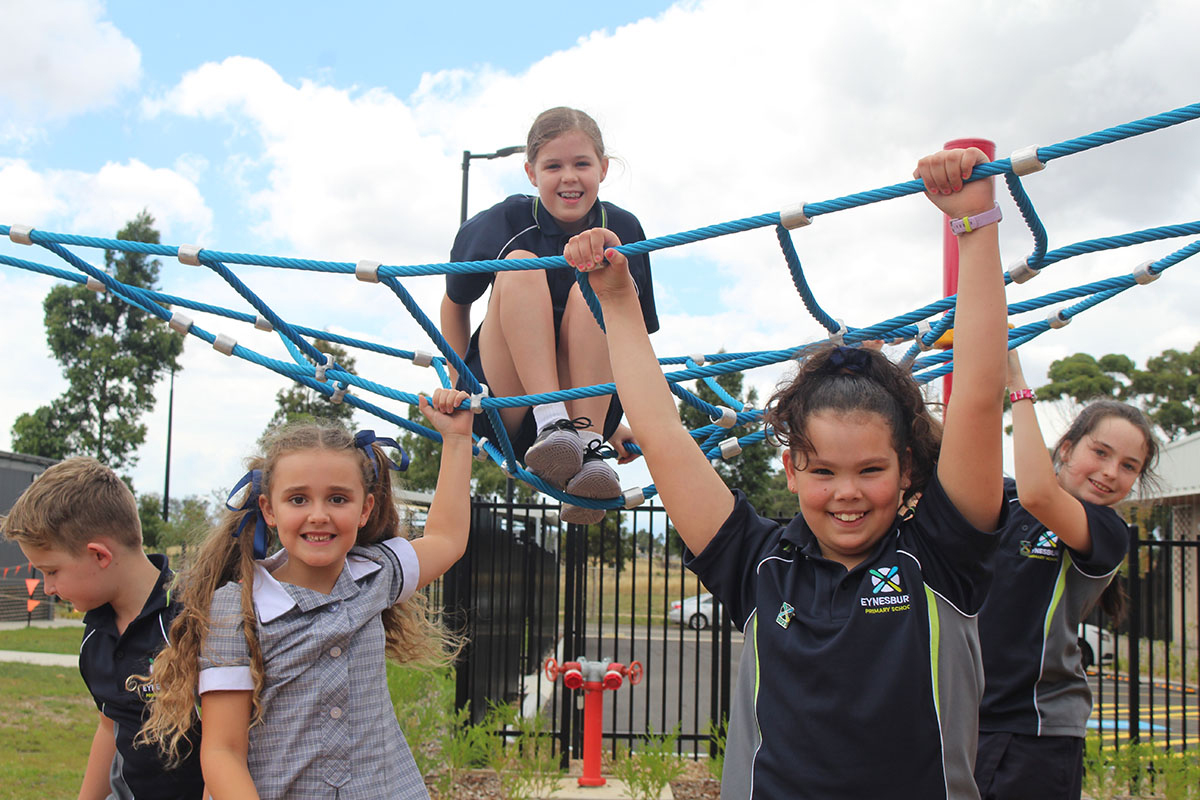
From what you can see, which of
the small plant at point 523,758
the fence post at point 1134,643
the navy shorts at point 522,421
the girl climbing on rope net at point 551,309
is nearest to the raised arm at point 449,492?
the girl climbing on rope net at point 551,309

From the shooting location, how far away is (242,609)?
1627mm

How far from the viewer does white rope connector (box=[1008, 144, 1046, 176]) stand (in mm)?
1410

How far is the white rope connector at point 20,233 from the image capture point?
7.34 feet

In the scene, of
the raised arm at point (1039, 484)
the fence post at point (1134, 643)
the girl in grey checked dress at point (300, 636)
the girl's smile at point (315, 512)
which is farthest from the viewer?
the fence post at point (1134, 643)

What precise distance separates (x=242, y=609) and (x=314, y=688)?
0.19 m

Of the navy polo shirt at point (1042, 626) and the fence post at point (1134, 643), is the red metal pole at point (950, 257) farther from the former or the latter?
the fence post at point (1134, 643)

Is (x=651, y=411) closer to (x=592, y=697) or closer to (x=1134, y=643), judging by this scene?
(x=592, y=697)

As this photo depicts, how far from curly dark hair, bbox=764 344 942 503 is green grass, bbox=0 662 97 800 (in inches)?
189

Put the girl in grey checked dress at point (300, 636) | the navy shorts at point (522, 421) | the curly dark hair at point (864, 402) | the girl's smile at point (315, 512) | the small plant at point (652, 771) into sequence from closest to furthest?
the curly dark hair at point (864, 402), the girl in grey checked dress at point (300, 636), the girl's smile at point (315, 512), the navy shorts at point (522, 421), the small plant at point (652, 771)

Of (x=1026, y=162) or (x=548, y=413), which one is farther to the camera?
(x=548, y=413)

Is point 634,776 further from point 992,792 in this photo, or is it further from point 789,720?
point 789,720

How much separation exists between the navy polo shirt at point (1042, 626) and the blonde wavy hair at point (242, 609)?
1184 mm

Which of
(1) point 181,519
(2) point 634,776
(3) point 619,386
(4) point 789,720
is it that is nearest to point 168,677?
(3) point 619,386

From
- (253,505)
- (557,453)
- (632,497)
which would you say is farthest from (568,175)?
(253,505)
